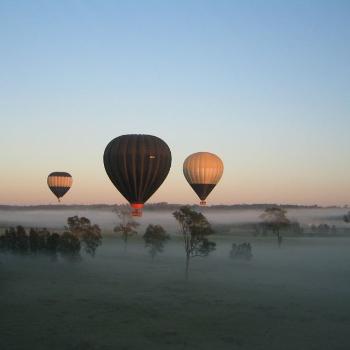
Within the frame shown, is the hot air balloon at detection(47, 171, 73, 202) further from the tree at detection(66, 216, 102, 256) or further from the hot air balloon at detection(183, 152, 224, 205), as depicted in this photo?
the hot air balloon at detection(183, 152, 224, 205)

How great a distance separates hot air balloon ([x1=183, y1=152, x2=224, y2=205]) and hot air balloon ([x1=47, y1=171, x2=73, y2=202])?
24195 millimetres

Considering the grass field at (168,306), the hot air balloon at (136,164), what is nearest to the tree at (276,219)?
the grass field at (168,306)

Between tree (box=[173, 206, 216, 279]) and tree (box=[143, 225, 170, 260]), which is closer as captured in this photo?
tree (box=[173, 206, 216, 279])

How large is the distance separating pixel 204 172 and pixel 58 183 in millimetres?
27118

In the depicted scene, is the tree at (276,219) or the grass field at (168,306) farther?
the tree at (276,219)

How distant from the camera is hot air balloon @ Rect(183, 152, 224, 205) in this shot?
55.2 m

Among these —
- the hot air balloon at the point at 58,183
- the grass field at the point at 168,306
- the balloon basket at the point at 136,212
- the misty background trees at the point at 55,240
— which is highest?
the hot air balloon at the point at 58,183

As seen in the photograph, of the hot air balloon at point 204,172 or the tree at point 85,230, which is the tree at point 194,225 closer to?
the hot air balloon at point 204,172

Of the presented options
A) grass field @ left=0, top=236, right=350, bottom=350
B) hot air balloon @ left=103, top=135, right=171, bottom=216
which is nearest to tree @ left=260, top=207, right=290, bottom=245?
grass field @ left=0, top=236, right=350, bottom=350

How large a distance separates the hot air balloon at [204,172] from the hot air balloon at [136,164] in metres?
11.7

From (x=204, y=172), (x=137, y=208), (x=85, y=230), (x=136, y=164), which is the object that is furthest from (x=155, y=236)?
(x=136, y=164)

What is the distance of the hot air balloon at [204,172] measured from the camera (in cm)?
5522

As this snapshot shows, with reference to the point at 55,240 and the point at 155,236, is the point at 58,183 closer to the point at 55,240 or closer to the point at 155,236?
the point at 55,240

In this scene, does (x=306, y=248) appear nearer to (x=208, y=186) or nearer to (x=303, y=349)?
(x=208, y=186)
